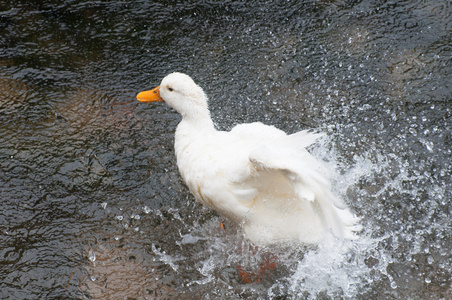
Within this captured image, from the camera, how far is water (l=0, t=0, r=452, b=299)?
3496 millimetres

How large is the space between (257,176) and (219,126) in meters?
1.72

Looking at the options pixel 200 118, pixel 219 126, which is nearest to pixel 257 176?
pixel 200 118

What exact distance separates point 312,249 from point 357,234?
0.47 meters

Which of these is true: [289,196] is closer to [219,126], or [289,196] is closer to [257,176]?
[257,176]

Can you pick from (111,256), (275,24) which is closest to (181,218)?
(111,256)

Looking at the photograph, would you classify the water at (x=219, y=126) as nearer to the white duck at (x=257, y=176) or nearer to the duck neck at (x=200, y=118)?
the white duck at (x=257, y=176)

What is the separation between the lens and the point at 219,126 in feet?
15.3

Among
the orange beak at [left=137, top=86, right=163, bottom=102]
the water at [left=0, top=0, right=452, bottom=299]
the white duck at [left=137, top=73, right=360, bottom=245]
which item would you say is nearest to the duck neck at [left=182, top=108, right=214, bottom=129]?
the white duck at [left=137, top=73, right=360, bottom=245]

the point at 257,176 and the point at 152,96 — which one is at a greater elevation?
the point at 257,176

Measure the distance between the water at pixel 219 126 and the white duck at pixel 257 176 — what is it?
30 cm

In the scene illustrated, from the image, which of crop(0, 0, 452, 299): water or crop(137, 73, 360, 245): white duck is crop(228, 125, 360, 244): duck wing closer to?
crop(137, 73, 360, 245): white duck

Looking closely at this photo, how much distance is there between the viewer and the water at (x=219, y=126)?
350 cm

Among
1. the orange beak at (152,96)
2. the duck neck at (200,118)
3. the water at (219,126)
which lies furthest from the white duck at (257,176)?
the water at (219,126)

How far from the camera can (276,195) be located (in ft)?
10.5
